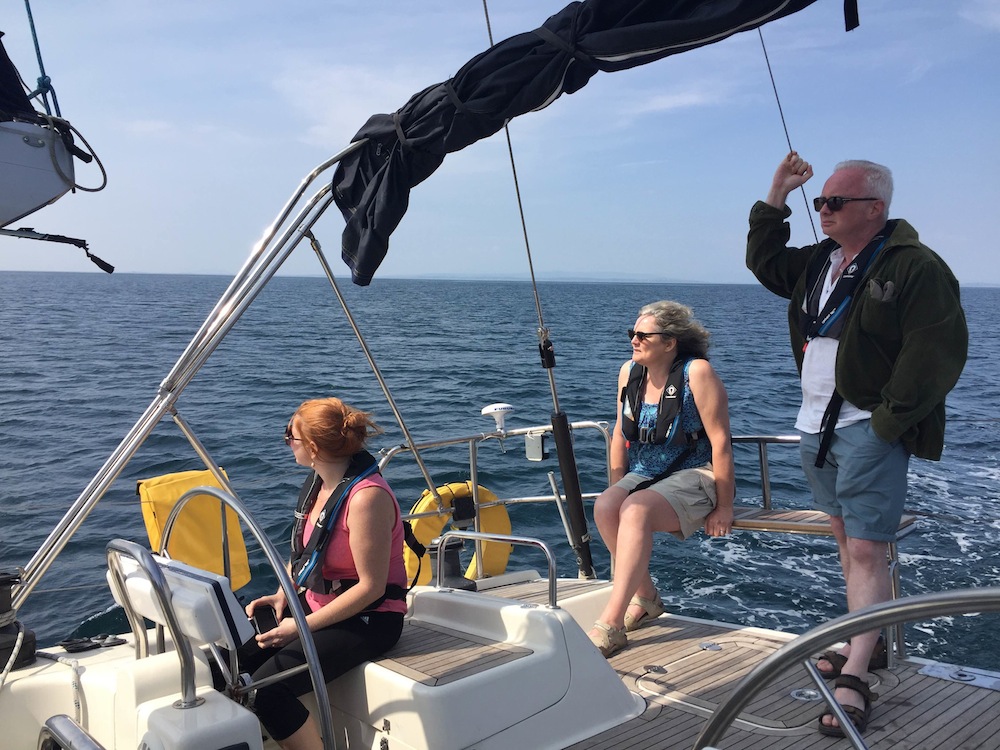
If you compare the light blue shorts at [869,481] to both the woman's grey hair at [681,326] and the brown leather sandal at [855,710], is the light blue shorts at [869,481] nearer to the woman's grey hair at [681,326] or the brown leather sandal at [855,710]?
A: the brown leather sandal at [855,710]

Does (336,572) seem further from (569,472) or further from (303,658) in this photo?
(569,472)

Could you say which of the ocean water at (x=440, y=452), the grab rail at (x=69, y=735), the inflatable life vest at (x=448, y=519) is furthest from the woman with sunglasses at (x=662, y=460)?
the grab rail at (x=69, y=735)

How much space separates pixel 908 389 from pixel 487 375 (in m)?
16.9

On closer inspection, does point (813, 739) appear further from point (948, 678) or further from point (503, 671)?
point (503, 671)

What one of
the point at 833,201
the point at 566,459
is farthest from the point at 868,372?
the point at 566,459

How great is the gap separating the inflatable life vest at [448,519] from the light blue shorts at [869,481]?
2248 millimetres

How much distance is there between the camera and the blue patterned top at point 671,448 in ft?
11.7

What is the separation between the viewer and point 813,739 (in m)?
2.64

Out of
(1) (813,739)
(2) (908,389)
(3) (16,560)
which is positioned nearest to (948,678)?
(1) (813,739)

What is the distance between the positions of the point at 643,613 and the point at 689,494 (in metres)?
0.66

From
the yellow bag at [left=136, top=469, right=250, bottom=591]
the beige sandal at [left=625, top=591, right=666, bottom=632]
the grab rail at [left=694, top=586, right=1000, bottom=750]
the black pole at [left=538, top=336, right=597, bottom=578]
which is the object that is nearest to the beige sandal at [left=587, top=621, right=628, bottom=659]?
the beige sandal at [left=625, top=591, right=666, bottom=632]

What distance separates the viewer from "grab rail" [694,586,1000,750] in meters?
1.27

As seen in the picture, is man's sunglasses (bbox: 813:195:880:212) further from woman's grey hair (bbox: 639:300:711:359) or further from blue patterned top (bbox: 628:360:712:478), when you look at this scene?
blue patterned top (bbox: 628:360:712:478)

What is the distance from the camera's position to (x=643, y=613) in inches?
148
